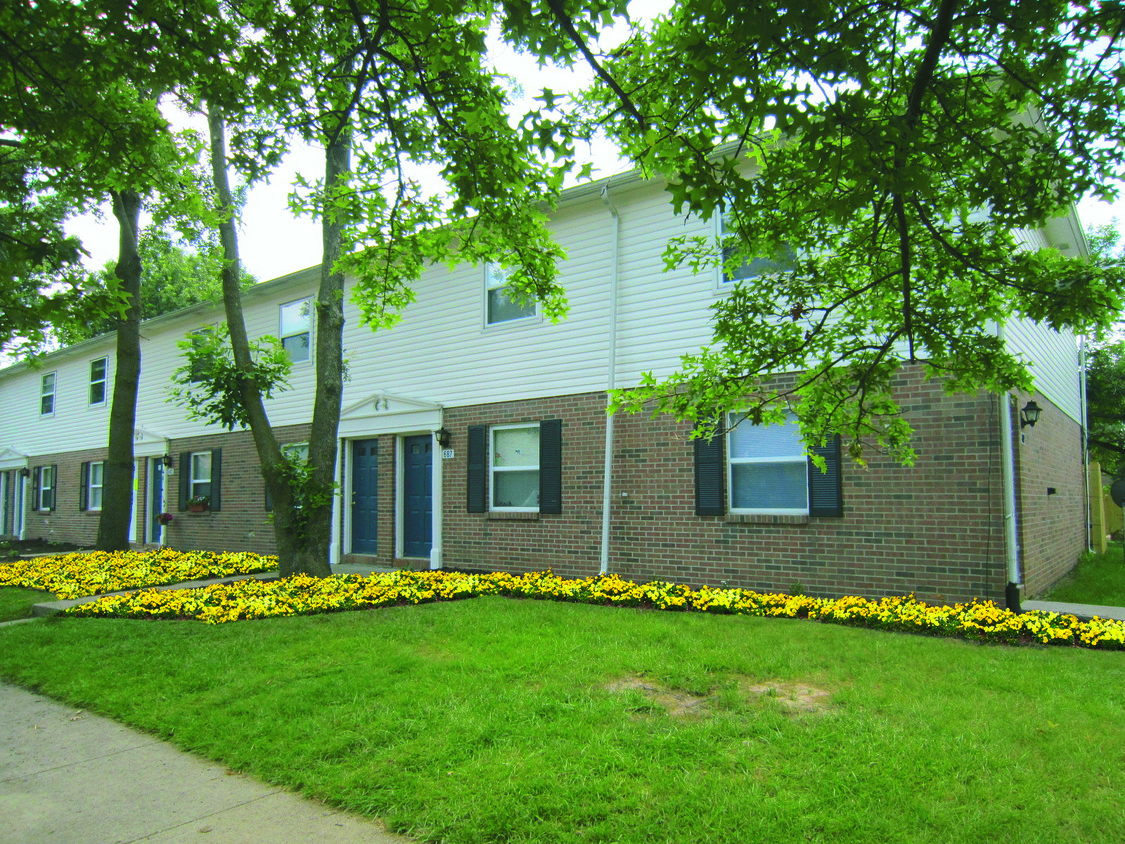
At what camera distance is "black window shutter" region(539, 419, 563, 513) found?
423 inches

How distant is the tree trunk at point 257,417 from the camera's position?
36.2 ft

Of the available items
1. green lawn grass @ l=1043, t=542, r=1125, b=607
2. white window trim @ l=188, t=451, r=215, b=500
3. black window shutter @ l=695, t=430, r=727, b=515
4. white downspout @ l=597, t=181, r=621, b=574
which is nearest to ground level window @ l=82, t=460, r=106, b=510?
white window trim @ l=188, t=451, r=215, b=500

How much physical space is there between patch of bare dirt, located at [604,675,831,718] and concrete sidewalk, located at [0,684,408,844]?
2.17m

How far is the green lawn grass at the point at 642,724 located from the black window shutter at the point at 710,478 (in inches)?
82.7


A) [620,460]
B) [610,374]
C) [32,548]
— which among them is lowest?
[32,548]

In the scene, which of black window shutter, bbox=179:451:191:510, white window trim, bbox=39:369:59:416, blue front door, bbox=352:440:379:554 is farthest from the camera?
white window trim, bbox=39:369:59:416

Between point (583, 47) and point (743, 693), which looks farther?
point (743, 693)

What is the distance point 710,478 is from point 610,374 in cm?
199

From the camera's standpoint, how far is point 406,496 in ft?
42.5

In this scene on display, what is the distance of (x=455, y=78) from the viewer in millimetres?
5086

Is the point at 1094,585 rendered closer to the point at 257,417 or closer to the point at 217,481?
the point at 257,417

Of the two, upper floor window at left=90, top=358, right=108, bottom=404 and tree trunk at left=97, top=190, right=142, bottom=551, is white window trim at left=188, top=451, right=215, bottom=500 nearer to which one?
tree trunk at left=97, top=190, right=142, bottom=551

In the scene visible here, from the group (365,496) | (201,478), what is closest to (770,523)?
(365,496)

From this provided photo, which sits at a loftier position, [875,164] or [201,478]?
[875,164]
